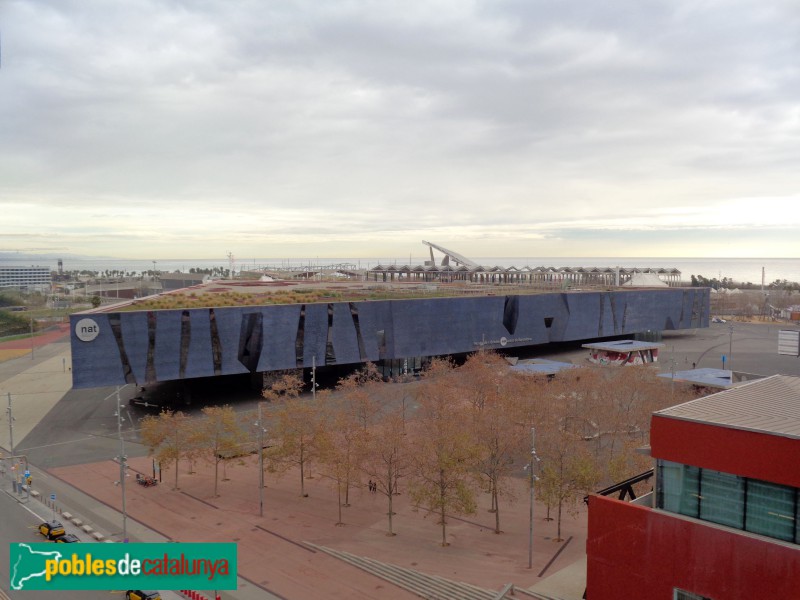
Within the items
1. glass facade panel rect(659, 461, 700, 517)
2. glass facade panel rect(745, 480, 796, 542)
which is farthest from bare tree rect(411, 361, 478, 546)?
glass facade panel rect(745, 480, 796, 542)

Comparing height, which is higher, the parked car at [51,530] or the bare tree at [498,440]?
the bare tree at [498,440]

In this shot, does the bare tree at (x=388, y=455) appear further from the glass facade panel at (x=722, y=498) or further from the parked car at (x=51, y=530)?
the glass facade panel at (x=722, y=498)

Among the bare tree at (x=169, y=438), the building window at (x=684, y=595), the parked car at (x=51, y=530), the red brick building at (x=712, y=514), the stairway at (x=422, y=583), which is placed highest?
the red brick building at (x=712, y=514)

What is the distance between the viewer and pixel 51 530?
23828 mm

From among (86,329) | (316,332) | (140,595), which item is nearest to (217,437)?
(140,595)

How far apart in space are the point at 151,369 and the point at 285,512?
74.2 feet

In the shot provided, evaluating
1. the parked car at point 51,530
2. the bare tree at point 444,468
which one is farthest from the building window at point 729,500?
the parked car at point 51,530

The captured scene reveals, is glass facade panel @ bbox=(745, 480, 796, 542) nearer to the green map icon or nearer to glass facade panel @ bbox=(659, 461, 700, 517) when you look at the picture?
glass facade panel @ bbox=(659, 461, 700, 517)

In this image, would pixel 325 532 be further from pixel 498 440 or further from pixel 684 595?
pixel 684 595

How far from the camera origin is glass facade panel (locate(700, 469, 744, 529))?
14.2m

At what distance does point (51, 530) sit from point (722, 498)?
80.0 ft

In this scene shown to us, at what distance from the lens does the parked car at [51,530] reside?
23.7 meters

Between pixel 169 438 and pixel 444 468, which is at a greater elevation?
pixel 444 468

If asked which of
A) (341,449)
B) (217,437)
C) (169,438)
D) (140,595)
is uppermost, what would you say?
Answer: (341,449)
